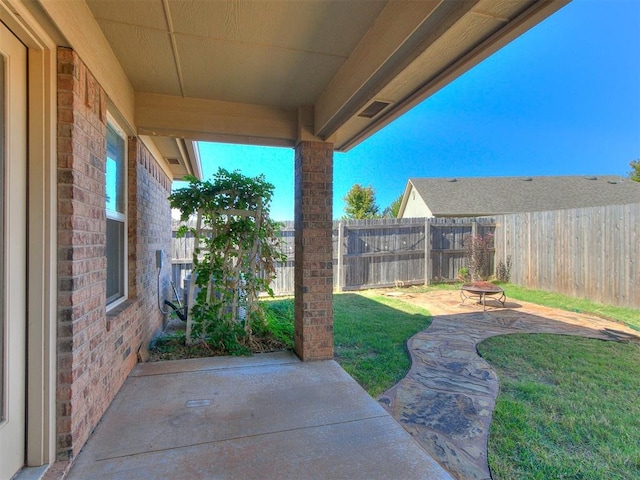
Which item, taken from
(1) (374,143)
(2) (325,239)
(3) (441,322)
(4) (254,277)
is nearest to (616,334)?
(3) (441,322)

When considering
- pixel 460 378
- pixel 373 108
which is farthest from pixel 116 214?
pixel 460 378

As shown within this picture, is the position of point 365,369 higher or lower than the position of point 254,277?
lower

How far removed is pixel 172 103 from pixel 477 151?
24.7m

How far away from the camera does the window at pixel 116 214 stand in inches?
105

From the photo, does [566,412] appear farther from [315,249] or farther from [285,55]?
[285,55]

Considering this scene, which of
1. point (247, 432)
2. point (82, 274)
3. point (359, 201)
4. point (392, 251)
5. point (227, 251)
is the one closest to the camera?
point (82, 274)

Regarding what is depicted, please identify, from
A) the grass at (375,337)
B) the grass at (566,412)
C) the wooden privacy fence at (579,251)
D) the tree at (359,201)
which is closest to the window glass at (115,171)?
the grass at (375,337)

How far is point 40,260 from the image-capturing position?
1610 mm

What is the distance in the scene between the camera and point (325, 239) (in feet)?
11.0

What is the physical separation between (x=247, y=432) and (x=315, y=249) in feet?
5.85

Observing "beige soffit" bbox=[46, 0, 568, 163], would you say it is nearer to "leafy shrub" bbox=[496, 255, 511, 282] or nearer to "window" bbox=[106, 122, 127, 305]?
"window" bbox=[106, 122, 127, 305]

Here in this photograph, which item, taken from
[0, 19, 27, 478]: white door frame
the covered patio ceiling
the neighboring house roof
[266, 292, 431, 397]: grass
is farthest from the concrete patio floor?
the neighboring house roof

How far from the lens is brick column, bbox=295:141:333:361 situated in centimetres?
329

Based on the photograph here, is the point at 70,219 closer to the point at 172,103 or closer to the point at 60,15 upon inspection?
the point at 60,15
